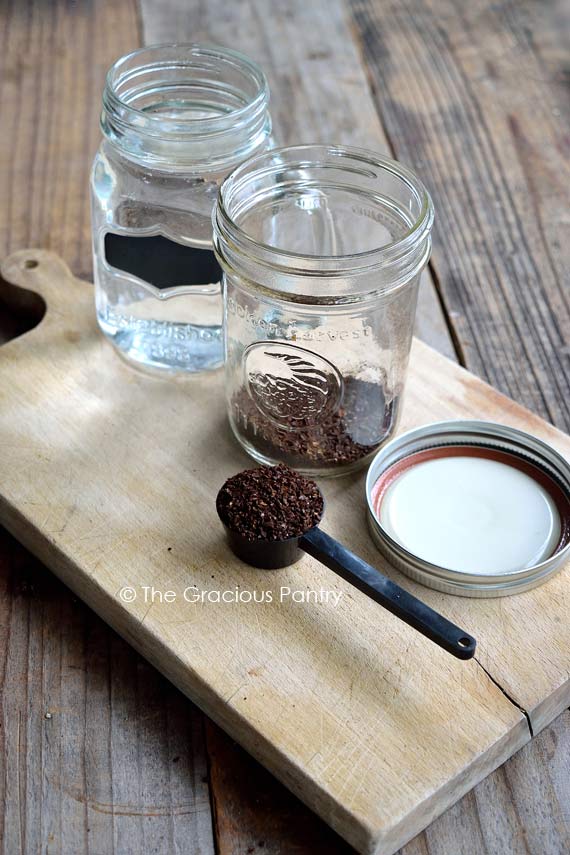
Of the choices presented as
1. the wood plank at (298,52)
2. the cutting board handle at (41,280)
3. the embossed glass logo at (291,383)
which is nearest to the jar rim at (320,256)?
the embossed glass logo at (291,383)

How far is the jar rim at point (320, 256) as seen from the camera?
2.85ft

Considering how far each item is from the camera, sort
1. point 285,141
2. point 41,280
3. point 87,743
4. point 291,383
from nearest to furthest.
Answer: point 87,743 → point 291,383 → point 41,280 → point 285,141

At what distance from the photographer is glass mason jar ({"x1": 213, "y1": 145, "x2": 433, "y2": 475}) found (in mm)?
909

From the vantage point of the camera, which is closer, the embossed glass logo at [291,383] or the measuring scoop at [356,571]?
the measuring scoop at [356,571]

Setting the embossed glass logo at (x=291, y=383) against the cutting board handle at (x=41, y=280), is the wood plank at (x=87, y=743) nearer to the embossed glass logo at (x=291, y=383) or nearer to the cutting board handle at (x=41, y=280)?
the embossed glass logo at (x=291, y=383)

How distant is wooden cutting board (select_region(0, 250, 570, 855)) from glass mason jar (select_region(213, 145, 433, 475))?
6 centimetres

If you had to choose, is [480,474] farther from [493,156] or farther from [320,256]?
[493,156]

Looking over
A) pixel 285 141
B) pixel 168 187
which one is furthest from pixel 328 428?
pixel 285 141

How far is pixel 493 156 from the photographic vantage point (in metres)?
1.55

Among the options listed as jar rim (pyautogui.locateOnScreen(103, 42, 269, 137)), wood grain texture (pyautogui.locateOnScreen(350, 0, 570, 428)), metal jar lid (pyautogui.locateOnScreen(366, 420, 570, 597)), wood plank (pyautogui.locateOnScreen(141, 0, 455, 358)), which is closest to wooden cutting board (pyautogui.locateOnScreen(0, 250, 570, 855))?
metal jar lid (pyautogui.locateOnScreen(366, 420, 570, 597))

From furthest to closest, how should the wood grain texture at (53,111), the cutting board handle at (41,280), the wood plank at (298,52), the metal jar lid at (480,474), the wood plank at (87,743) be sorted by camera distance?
1. the wood plank at (298,52)
2. the wood grain texture at (53,111)
3. the cutting board handle at (41,280)
4. the metal jar lid at (480,474)
5. the wood plank at (87,743)

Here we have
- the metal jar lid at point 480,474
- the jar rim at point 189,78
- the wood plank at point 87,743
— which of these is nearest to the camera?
the wood plank at point 87,743

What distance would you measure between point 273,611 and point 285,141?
88cm

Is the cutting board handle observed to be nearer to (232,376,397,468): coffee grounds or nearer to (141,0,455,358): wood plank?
(232,376,397,468): coffee grounds
